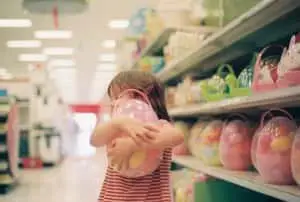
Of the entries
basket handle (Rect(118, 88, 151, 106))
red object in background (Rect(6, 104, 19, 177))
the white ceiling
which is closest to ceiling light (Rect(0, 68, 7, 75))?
the white ceiling

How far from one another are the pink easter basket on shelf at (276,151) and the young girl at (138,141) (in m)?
0.42

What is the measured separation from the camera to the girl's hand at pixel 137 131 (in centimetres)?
131

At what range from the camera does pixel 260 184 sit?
1715mm

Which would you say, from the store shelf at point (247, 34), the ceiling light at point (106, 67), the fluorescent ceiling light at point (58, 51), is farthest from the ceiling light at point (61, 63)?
the store shelf at point (247, 34)

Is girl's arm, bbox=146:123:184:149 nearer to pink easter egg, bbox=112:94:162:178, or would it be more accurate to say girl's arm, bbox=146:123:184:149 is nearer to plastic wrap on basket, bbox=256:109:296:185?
pink easter egg, bbox=112:94:162:178

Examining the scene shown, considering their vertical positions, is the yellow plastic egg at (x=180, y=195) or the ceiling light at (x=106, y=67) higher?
the ceiling light at (x=106, y=67)

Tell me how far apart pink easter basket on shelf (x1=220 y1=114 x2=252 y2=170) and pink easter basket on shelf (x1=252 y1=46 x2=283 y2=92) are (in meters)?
0.45

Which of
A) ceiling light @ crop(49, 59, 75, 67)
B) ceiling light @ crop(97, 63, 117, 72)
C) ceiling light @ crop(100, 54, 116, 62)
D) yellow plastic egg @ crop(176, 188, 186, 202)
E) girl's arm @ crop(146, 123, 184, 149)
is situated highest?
ceiling light @ crop(49, 59, 75, 67)

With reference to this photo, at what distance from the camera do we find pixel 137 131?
132cm

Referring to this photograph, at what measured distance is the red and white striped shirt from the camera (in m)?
1.52

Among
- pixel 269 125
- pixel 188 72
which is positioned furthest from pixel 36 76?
pixel 269 125

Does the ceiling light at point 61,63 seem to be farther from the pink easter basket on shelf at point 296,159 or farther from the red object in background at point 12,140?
the pink easter basket on shelf at point 296,159

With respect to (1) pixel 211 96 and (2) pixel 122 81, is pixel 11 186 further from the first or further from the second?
(2) pixel 122 81

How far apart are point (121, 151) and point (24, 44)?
10.6 metres
